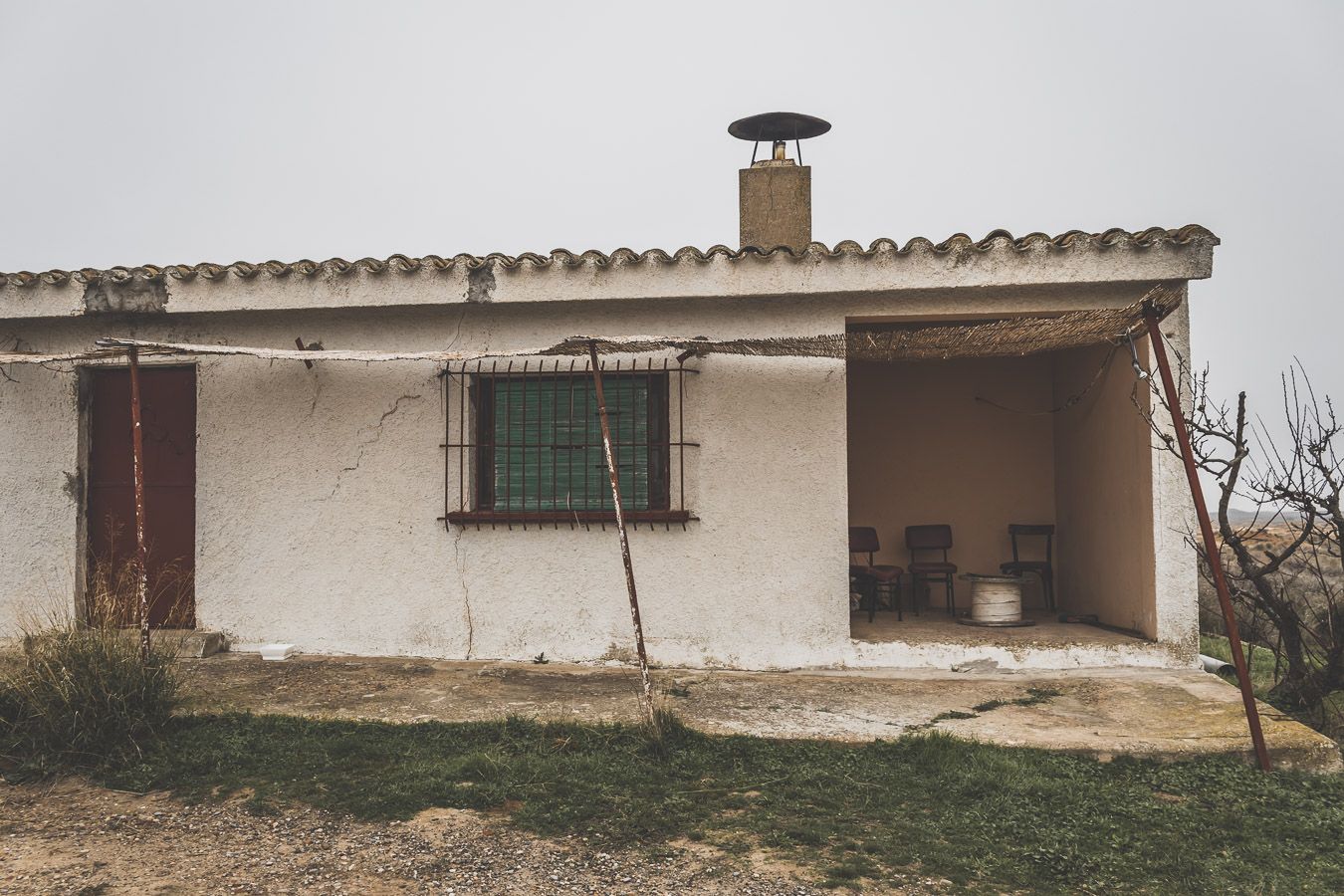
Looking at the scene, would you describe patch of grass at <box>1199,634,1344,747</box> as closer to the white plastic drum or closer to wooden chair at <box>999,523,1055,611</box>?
wooden chair at <box>999,523,1055,611</box>

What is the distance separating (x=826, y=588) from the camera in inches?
262

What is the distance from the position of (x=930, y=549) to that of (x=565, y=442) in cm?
369

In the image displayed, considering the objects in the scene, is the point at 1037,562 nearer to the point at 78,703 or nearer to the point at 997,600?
the point at 997,600

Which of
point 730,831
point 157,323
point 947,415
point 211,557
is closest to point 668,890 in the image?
point 730,831

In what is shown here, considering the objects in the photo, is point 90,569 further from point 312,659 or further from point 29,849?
point 29,849

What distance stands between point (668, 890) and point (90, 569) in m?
5.76

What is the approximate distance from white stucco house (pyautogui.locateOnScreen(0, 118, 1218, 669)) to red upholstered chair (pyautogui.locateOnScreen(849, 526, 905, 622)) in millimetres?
372

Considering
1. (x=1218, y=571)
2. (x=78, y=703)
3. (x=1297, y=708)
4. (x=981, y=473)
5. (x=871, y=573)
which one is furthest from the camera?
(x=981, y=473)

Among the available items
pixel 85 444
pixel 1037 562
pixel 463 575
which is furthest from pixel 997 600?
pixel 85 444

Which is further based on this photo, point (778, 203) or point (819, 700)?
point (778, 203)

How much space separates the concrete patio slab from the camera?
511cm

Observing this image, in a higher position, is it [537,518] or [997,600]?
[537,518]

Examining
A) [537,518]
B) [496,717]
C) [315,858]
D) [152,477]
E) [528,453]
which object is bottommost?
[315,858]

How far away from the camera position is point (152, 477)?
24.4ft
